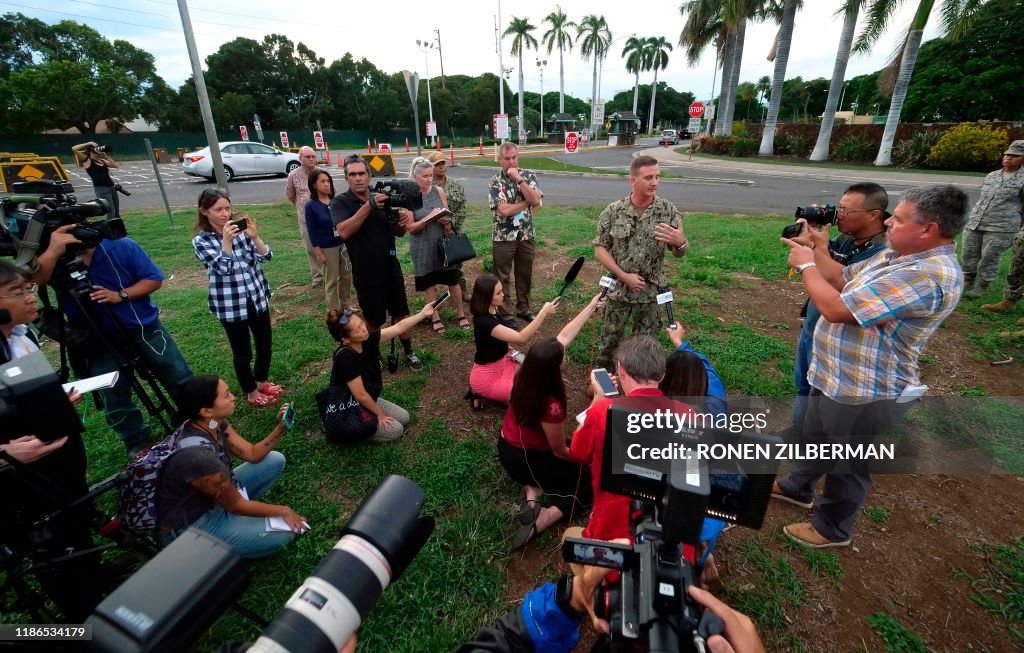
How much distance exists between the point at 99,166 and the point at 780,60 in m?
25.7

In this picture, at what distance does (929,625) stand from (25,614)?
442 centimetres

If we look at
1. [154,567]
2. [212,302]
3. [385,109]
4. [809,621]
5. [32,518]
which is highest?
[385,109]

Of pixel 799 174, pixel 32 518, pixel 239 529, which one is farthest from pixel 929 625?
pixel 799 174

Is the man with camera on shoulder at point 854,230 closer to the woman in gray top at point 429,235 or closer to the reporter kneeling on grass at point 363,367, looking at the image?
the reporter kneeling on grass at point 363,367

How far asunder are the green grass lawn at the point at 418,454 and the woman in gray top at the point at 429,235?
2.10 feet

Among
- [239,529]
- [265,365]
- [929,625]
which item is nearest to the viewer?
[929,625]

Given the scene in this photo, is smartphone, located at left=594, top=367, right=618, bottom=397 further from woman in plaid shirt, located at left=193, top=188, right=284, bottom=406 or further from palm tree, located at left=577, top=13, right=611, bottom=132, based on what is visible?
palm tree, located at left=577, top=13, right=611, bottom=132

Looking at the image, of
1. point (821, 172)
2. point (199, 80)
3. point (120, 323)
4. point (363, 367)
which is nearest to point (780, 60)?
point (821, 172)

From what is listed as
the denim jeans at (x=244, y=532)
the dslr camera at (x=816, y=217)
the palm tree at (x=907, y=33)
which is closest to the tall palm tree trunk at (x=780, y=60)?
the palm tree at (x=907, y=33)

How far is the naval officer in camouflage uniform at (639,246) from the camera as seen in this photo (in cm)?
345

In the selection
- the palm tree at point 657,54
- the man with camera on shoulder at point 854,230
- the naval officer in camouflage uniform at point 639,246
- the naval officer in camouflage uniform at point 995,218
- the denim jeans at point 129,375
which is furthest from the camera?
the palm tree at point 657,54

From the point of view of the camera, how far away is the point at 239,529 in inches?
90.7

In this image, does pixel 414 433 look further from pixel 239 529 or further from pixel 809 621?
pixel 809 621

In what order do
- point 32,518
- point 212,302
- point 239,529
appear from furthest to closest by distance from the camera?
point 212,302 < point 239,529 < point 32,518
